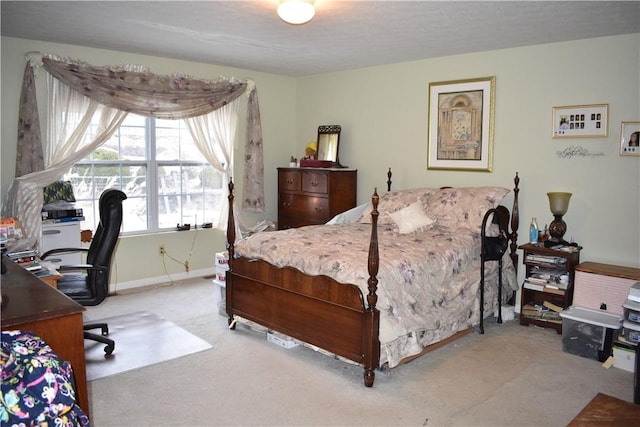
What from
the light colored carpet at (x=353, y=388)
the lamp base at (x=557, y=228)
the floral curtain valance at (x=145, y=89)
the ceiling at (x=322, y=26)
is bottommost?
the light colored carpet at (x=353, y=388)

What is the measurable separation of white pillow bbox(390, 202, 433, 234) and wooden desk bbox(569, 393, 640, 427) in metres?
2.34

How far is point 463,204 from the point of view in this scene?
4469 mm

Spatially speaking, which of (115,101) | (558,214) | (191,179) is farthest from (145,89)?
(558,214)

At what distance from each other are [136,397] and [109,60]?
3.39 metres

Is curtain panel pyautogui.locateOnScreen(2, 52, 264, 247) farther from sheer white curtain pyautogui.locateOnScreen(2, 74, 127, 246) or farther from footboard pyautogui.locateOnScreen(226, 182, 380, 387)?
footboard pyautogui.locateOnScreen(226, 182, 380, 387)

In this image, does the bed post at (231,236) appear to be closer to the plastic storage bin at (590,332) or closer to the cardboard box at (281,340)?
the cardboard box at (281,340)

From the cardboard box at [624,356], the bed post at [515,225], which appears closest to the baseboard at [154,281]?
the bed post at [515,225]

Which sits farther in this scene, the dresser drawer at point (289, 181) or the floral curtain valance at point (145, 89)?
the dresser drawer at point (289, 181)

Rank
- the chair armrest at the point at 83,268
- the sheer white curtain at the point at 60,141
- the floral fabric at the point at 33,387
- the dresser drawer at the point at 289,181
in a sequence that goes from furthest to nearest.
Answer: the dresser drawer at the point at 289,181 → the sheer white curtain at the point at 60,141 → the chair armrest at the point at 83,268 → the floral fabric at the point at 33,387

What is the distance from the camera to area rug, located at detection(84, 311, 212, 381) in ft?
11.3

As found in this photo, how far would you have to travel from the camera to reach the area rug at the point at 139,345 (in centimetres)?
345

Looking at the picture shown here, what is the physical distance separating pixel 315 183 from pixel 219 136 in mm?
1230

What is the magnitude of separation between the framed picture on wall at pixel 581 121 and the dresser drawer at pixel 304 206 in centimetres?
241

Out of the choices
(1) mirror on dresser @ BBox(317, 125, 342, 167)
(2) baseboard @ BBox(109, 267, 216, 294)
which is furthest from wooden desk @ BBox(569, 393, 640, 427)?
(2) baseboard @ BBox(109, 267, 216, 294)
